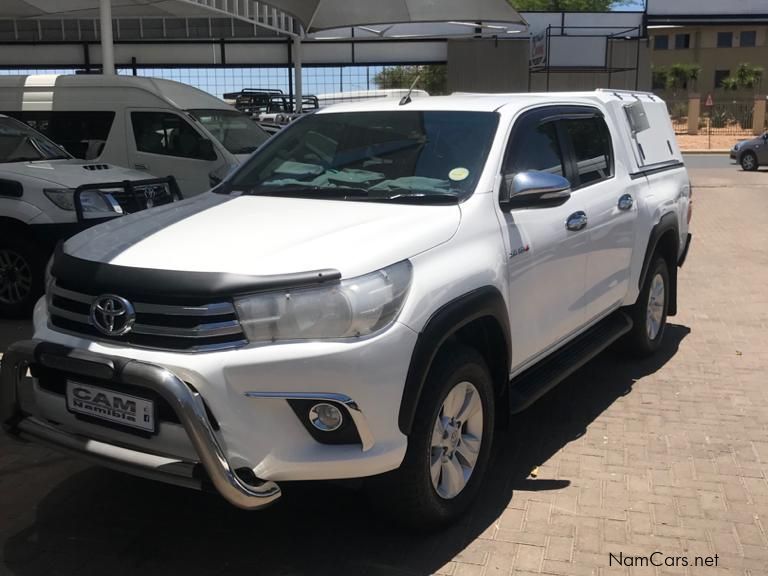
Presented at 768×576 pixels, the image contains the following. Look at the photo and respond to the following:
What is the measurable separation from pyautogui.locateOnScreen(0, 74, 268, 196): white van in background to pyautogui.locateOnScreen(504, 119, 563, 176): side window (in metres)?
6.19

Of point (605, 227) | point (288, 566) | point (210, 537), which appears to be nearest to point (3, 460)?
point (210, 537)

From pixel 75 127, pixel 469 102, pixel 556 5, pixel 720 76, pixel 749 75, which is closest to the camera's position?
pixel 469 102

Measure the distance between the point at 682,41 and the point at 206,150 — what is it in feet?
200

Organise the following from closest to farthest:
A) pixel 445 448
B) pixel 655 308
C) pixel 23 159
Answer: pixel 445 448, pixel 655 308, pixel 23 159

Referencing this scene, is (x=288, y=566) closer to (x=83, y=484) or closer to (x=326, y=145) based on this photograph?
(x=83, y=484)

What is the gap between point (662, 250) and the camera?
19.7 ft

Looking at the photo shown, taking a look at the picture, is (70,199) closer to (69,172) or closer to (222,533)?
(69,172)

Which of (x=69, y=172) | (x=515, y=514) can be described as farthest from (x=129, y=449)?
(x=69, y=172)

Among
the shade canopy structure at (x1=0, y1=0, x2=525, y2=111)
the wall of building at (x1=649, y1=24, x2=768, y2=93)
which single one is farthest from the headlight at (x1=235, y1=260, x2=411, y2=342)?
the wall of building at (x1=649, y1=24, x2=768, y2=93)

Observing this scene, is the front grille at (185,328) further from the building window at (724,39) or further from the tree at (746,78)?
the building window at (724,39)

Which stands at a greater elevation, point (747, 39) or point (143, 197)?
point (747, 39)

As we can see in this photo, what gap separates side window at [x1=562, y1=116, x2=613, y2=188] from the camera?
15.7ft

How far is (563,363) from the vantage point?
4516mm

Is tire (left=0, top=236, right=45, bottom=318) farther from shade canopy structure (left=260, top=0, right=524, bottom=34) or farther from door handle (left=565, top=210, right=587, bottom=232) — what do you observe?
shade canopy structure (left=260, top=0, right=524, bottom=34)
